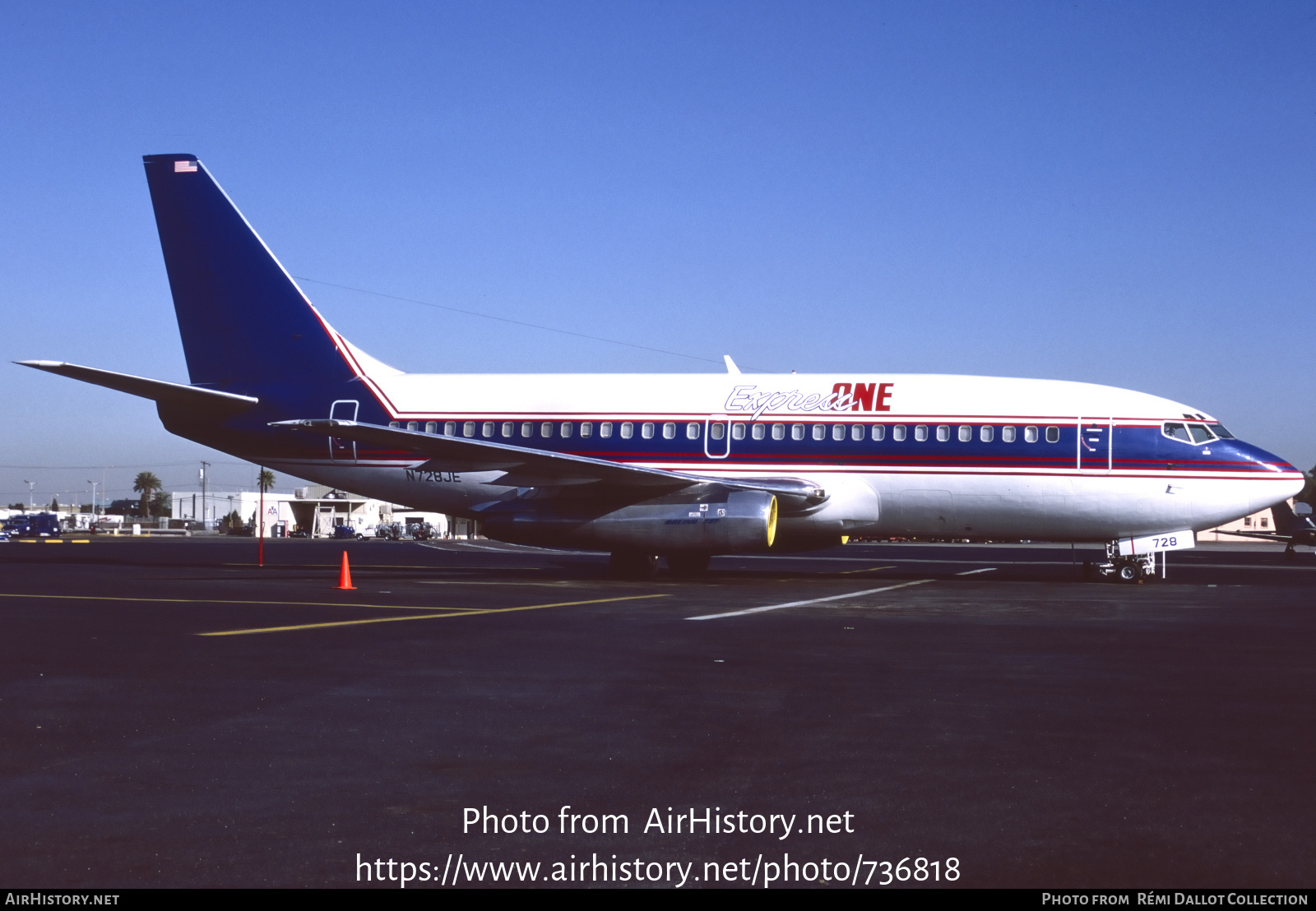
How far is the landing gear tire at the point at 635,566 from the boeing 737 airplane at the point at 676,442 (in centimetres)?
5

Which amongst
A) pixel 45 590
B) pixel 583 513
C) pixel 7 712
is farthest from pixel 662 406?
pixel 7 712

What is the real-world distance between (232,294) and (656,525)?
11.9 m

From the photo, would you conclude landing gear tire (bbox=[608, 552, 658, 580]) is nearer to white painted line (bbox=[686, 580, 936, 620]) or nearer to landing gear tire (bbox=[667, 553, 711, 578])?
landing gear tire (bbox=[667, 553, 711, 578])

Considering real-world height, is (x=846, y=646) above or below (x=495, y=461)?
below

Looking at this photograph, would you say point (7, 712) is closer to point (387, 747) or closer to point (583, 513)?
point (387, 747)

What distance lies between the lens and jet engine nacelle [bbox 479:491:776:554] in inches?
831

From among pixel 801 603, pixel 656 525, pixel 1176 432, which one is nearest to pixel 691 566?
pixel 656 525

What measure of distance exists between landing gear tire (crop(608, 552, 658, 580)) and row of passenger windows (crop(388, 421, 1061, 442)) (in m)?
2.58

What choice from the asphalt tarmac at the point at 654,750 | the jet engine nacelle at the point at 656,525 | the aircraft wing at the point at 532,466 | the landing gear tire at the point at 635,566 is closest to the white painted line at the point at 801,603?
the asphalt tarmac at the point at 654,750

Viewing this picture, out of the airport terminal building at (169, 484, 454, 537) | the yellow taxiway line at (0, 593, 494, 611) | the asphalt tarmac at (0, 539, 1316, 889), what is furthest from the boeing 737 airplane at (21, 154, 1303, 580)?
the airport terminal building at (169, 484, 454, 537)

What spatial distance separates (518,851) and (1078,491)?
19.9 metres

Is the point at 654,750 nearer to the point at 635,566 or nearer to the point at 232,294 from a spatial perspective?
the point at 635,566

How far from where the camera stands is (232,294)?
26234 mm

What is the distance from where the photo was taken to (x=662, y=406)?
24328 mm
